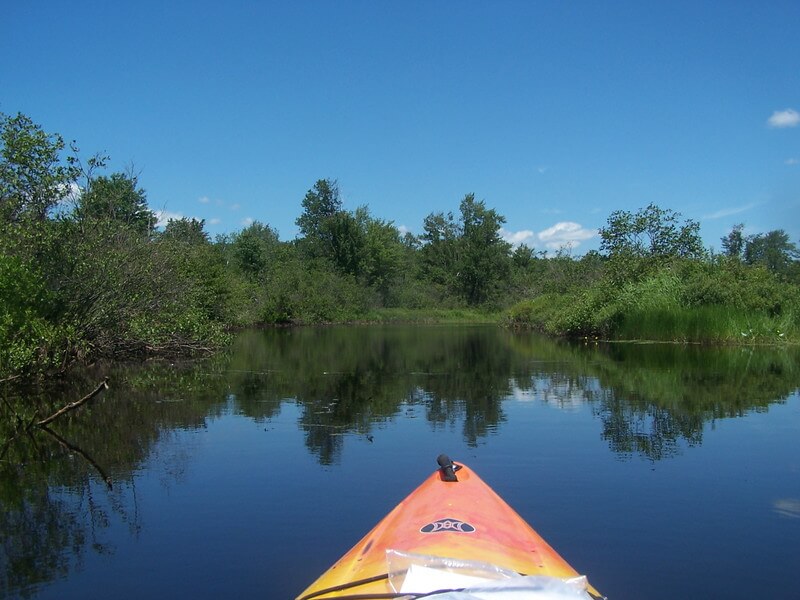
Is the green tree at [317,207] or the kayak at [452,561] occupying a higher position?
the green tree at [317,207]

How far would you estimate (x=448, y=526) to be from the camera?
4.99 m

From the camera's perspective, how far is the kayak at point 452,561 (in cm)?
403

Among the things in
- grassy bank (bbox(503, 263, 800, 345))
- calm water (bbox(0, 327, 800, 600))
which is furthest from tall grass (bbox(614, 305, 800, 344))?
calm water (bbox(0, 327, 800, 600))

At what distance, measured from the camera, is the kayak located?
403 centimetres

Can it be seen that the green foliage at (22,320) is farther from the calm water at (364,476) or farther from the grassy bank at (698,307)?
the grassy bank at (698,307)

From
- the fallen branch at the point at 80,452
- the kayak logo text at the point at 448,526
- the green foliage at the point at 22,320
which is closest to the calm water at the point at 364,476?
the fallen branch at the point at 80,452

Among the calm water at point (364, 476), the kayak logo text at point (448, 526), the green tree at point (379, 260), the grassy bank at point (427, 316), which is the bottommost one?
the calm water at point (364, 476)

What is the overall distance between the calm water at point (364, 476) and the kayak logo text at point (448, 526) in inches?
49.9

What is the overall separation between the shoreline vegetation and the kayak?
1000cm

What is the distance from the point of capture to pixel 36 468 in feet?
29.8

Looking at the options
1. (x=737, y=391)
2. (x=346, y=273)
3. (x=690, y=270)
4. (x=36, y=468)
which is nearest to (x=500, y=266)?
(x=346, y=273)

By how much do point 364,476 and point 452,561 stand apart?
4437mm

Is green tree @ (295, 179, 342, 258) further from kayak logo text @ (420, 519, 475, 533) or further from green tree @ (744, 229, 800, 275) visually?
kayak logo text @ (420, 519, 475, 533)

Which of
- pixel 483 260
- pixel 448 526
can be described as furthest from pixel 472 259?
pixel 448 526
